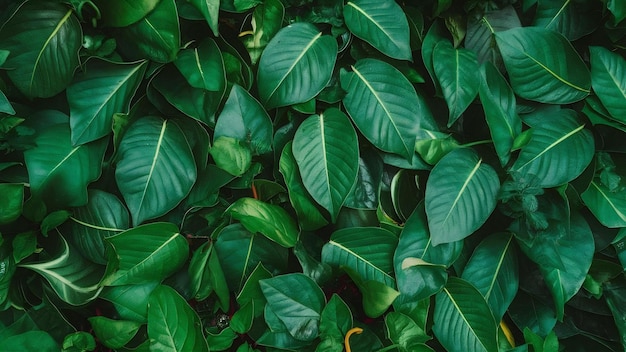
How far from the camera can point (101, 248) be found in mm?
974

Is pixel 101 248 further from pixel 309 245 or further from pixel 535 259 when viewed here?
pixel 535 259

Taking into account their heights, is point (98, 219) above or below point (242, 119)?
below

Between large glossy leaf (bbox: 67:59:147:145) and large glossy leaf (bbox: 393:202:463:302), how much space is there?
549 mm

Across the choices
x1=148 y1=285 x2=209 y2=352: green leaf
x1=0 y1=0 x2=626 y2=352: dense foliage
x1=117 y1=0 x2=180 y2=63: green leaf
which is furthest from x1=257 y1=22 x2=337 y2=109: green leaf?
x1=148 y1=285 x2=209 y2=352: green leaf

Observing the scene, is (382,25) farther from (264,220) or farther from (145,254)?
(145,254)

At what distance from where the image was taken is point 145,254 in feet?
3.07

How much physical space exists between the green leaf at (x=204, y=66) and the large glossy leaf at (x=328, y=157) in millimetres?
170

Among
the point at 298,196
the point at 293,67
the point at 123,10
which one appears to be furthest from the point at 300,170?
the point at 123,10

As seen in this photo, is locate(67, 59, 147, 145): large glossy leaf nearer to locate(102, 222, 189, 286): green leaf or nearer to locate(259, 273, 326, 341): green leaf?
locate(102, 222, 189, 286): green leaf

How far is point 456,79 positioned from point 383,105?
14cm

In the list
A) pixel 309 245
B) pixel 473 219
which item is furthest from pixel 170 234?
pixel 473 219

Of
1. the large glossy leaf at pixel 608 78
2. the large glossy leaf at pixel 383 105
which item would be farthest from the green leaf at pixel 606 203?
the large glossy leaf at pixel 383 105

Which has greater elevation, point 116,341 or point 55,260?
point 55,260

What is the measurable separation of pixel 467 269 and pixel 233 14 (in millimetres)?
652
